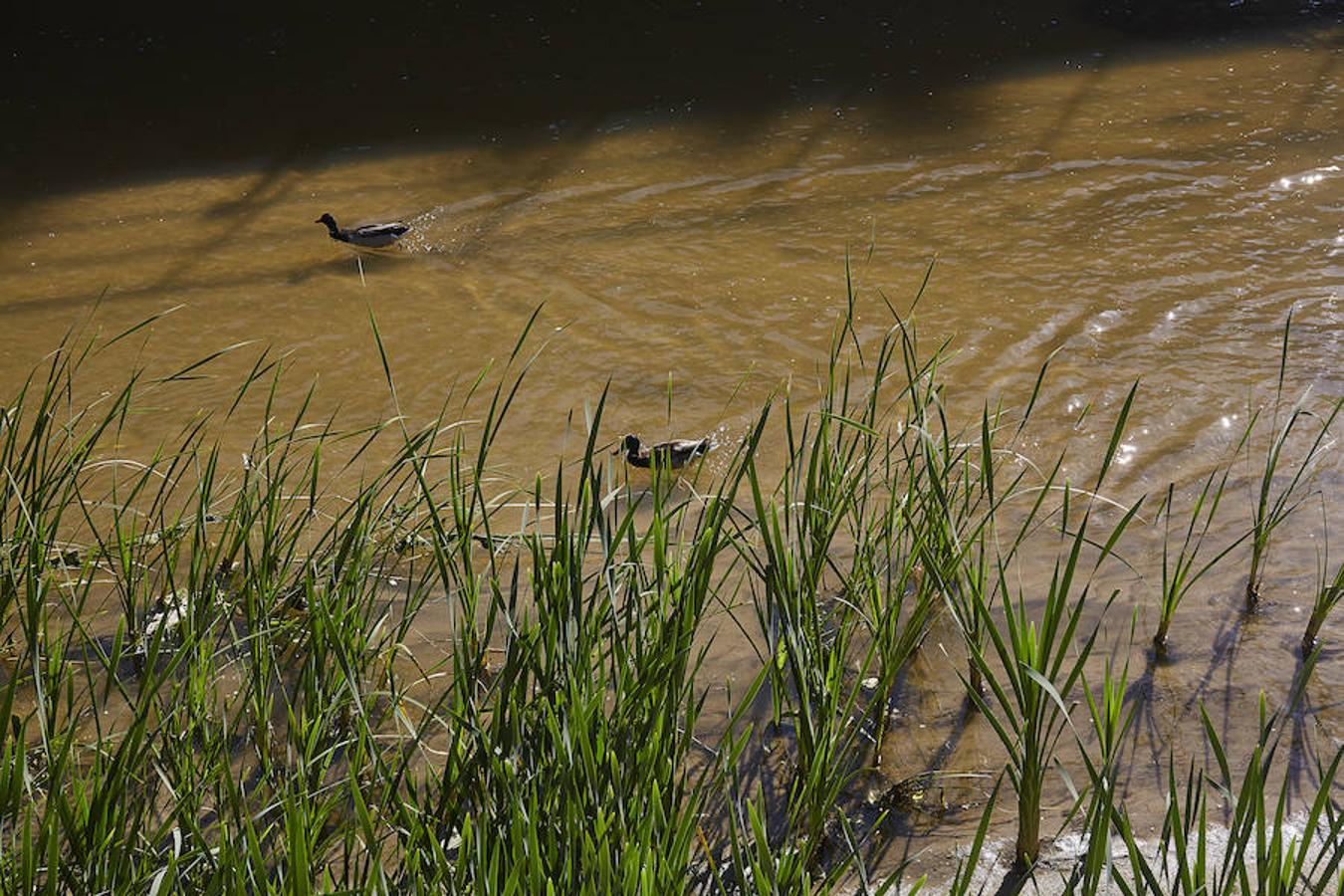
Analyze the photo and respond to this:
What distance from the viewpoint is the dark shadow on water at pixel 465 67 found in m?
6.54

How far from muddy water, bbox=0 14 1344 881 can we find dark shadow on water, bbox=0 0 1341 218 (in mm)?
165

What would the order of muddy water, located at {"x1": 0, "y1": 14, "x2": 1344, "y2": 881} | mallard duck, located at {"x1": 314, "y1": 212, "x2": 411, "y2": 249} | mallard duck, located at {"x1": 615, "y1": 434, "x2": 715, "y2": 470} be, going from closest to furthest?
mallard duck, located at {"x1": 615, "y1": 434, "x2": 715, "y2": 470}
muddy water, located at {"x1": 0, "y1": 14, "x2": 1344, "y2": 881}
mallard duck, located at {"x1": 314, "y1": 212, "x2": 411, "y2": 249}

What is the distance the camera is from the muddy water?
419cm

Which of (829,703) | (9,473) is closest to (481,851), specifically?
(829,703)

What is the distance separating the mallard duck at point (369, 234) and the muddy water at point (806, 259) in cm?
11

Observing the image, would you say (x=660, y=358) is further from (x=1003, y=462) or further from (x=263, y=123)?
(x=263, y=123)

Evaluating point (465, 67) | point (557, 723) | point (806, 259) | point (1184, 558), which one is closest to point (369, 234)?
point (806, 259)

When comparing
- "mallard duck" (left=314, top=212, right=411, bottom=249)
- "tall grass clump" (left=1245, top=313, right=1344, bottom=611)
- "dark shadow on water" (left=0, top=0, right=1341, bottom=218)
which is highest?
"dark shadow on water" (left=0, top=0, right=1341, bottom=218)

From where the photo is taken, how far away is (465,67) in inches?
289

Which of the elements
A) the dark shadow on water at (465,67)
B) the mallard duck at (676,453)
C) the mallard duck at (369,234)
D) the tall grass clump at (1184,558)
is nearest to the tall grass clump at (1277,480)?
the tall grass clump at (1184,558)

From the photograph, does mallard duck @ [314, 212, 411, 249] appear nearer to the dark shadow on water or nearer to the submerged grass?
the dark shadow on water

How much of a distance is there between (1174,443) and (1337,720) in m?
1.32

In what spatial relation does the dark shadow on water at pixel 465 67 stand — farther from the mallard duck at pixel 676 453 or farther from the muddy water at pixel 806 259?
the mallard duck at pixel 676 453

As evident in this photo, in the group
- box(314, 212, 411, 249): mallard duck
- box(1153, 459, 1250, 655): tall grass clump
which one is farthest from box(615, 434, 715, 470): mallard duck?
box(314, 212, 411, 249): mallard duck
